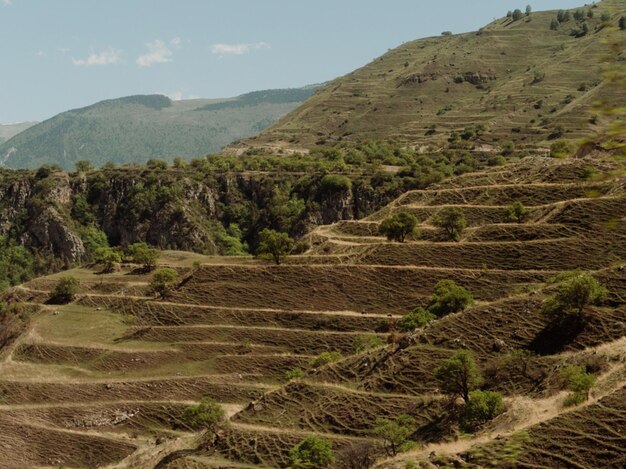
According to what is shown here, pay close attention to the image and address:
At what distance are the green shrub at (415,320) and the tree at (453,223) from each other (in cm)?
1277

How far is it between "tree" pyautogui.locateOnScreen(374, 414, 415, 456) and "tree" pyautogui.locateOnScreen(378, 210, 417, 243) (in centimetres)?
2695

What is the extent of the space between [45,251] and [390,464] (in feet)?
352

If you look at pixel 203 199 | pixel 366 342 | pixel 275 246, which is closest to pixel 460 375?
pixel 366 342

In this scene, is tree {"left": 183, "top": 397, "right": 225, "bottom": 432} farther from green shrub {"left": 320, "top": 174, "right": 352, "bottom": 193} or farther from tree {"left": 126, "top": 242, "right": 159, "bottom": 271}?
green shrub {"left": 320, "top": 174, "right": 352, "bottom": 193}

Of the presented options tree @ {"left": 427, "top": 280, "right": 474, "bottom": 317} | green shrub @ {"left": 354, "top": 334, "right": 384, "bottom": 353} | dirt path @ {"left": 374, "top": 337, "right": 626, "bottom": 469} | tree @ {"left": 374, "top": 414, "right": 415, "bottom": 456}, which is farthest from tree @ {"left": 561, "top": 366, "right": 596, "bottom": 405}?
green shrub @ {"left": 354, "top": 334, "right": 384, "bottom": 353}

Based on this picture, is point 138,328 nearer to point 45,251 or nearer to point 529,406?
point 529,406

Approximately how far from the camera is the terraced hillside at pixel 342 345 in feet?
98.2

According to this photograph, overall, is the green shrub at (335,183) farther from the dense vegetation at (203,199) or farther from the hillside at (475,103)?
the hillside at (475,103)

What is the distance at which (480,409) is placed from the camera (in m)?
27.3

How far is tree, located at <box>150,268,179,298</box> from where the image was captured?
194 ft

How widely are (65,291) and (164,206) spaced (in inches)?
2206

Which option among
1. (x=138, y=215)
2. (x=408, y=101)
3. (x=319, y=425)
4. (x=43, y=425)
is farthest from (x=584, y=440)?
(x=408, y=101)

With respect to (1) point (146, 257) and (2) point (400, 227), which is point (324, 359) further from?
(1) point (146, 257)

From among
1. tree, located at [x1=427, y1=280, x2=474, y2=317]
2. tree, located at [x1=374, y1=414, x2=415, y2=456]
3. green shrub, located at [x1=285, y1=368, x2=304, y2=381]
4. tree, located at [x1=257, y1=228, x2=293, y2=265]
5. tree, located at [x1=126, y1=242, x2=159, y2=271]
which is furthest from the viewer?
tree, located at [x1=126, y1=242, x2=159, y2=271]
